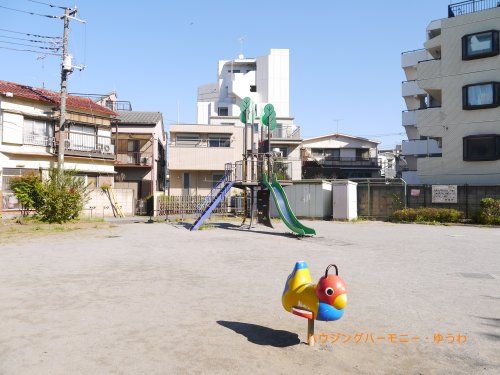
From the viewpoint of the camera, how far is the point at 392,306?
643cm

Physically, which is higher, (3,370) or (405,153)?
(405,153)

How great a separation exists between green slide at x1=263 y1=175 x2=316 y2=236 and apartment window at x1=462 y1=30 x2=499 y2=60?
53.7 ft

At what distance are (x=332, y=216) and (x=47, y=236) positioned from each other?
51.2 feet

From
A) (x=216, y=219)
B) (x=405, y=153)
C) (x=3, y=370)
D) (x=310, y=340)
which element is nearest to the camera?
(x=3, y=370)

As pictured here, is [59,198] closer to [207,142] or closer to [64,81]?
[64,81]

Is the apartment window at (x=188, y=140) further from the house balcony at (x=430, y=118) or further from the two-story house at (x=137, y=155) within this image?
the house balcony at (x=430, y=118)

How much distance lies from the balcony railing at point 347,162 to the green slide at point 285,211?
1104 inches

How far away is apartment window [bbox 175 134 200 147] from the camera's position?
119ft

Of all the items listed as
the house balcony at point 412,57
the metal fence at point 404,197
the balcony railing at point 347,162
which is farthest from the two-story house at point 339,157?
the metal fence at point 404,197

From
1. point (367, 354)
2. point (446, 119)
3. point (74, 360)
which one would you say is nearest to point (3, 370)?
point (74, 360)

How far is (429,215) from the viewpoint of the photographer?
73.9ft

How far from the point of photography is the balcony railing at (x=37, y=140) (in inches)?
1065

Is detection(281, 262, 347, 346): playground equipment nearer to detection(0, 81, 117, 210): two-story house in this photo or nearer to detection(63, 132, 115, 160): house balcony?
detection(0, 81, 117, 210): two-story house

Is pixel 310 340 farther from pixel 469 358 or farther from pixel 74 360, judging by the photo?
pixel 74 360
